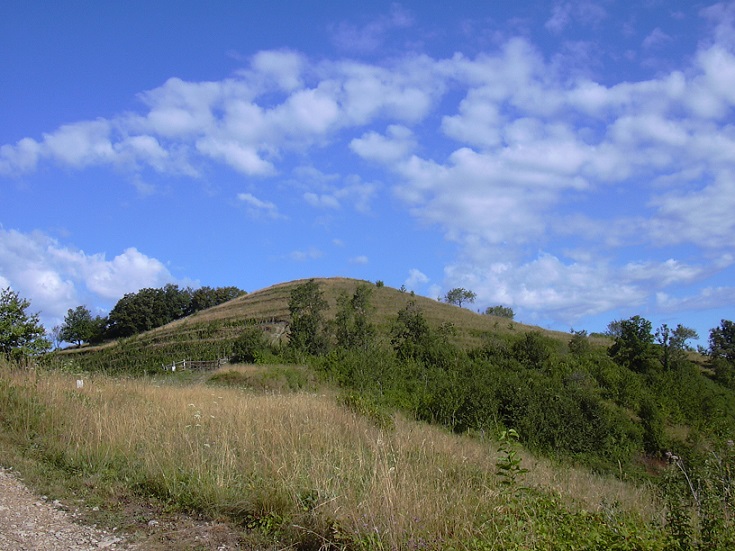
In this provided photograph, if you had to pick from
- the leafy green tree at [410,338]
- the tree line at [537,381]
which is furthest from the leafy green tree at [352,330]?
the leafy green tree at [410,338]

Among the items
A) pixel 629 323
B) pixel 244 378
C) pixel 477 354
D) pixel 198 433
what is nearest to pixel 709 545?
pixel 198 433

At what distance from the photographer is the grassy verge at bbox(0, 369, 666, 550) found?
3.90 m

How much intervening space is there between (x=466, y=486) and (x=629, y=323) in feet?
139

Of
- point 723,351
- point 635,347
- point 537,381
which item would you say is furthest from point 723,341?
point 537,381

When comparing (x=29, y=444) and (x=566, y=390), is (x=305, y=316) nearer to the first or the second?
(x=566, y=390)

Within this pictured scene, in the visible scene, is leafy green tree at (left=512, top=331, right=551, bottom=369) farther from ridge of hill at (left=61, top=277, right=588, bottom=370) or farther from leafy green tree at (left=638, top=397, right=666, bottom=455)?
ridge of hill at (left=61, top=277, right=588, bottom=370)

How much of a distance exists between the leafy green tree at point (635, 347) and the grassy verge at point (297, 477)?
36.5m

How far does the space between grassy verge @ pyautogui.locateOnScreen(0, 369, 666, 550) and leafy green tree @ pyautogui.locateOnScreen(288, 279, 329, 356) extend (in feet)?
88.0

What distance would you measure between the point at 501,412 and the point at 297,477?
21493 mm

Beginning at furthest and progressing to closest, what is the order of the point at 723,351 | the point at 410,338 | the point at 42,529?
1. the point at 723,351
2. the point at 410,338
3. the point at 42,529

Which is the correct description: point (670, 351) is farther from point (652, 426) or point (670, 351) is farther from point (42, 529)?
point (42, 529)

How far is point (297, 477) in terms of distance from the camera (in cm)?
495

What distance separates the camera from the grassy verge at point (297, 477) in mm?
3896

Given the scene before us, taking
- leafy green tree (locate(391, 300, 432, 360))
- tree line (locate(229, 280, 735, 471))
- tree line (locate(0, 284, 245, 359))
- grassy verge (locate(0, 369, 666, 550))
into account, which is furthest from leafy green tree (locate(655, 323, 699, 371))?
tree line (locate(0, 284, 245, 359))
